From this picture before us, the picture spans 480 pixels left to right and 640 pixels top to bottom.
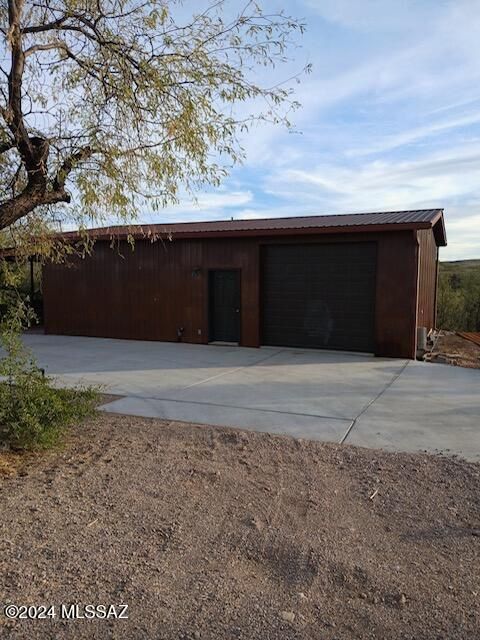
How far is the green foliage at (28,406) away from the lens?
4332mm

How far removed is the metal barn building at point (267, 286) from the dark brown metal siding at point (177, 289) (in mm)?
25

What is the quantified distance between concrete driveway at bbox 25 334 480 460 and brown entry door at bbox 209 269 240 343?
3.39ft

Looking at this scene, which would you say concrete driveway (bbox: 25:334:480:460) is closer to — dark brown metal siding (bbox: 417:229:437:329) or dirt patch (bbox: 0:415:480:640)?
dirt patch (bbox: 0:415:480:640)

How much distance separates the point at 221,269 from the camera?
497 inches

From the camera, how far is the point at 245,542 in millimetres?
3076

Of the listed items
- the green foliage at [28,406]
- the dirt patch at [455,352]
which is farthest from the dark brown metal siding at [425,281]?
the green foliage at [28,406]

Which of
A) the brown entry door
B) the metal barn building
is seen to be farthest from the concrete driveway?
the brown entry door

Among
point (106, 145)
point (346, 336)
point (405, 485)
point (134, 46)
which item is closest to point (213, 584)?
point (405, 485)

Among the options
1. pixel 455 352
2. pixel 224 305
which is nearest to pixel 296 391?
pixel 224 305

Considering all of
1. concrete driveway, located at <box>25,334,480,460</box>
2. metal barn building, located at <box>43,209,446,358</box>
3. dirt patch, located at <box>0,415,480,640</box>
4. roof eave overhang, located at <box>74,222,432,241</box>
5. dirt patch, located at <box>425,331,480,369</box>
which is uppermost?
roof eave overhang, located at <box>74,222,432,241</box>

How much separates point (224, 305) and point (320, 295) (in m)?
2.46

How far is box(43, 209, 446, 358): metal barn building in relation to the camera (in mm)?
10844

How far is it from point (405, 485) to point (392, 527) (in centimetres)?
75

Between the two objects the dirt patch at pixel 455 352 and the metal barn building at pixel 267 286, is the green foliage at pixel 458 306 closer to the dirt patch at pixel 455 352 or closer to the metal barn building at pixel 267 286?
the dirt patch at pixel 455 352
